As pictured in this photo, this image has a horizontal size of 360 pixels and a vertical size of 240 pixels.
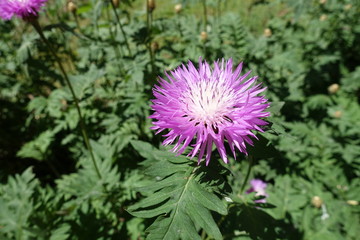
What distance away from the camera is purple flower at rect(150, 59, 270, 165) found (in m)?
1.20

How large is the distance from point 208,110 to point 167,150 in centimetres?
37

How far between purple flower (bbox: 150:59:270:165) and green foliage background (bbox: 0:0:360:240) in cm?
13

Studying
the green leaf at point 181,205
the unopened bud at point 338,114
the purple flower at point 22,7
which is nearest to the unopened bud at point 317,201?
the unopened bud at point 338,114

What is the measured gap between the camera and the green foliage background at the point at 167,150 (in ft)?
5.29

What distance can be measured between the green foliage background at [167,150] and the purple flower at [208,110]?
132 mm

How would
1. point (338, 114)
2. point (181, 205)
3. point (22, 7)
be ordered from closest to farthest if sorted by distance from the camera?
point (181, 205), point (22, 7), point (338, 114)

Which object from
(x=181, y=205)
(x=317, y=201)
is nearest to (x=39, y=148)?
(x=181, y=205)

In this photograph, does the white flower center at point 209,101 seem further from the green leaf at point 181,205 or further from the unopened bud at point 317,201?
the unopened bud at point 317,201

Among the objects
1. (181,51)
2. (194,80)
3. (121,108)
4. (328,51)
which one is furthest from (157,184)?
(328,51)

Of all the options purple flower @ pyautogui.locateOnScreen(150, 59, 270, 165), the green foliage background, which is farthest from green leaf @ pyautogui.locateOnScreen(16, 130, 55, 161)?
purple flower @ pyautogui.locateOnScreen(150, 59, 270, 165)

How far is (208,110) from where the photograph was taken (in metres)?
1.33

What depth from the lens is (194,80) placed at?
1461 mm

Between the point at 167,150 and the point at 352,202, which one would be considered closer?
the point at 167,150

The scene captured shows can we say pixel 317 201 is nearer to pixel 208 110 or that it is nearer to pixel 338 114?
pixel 338 114
